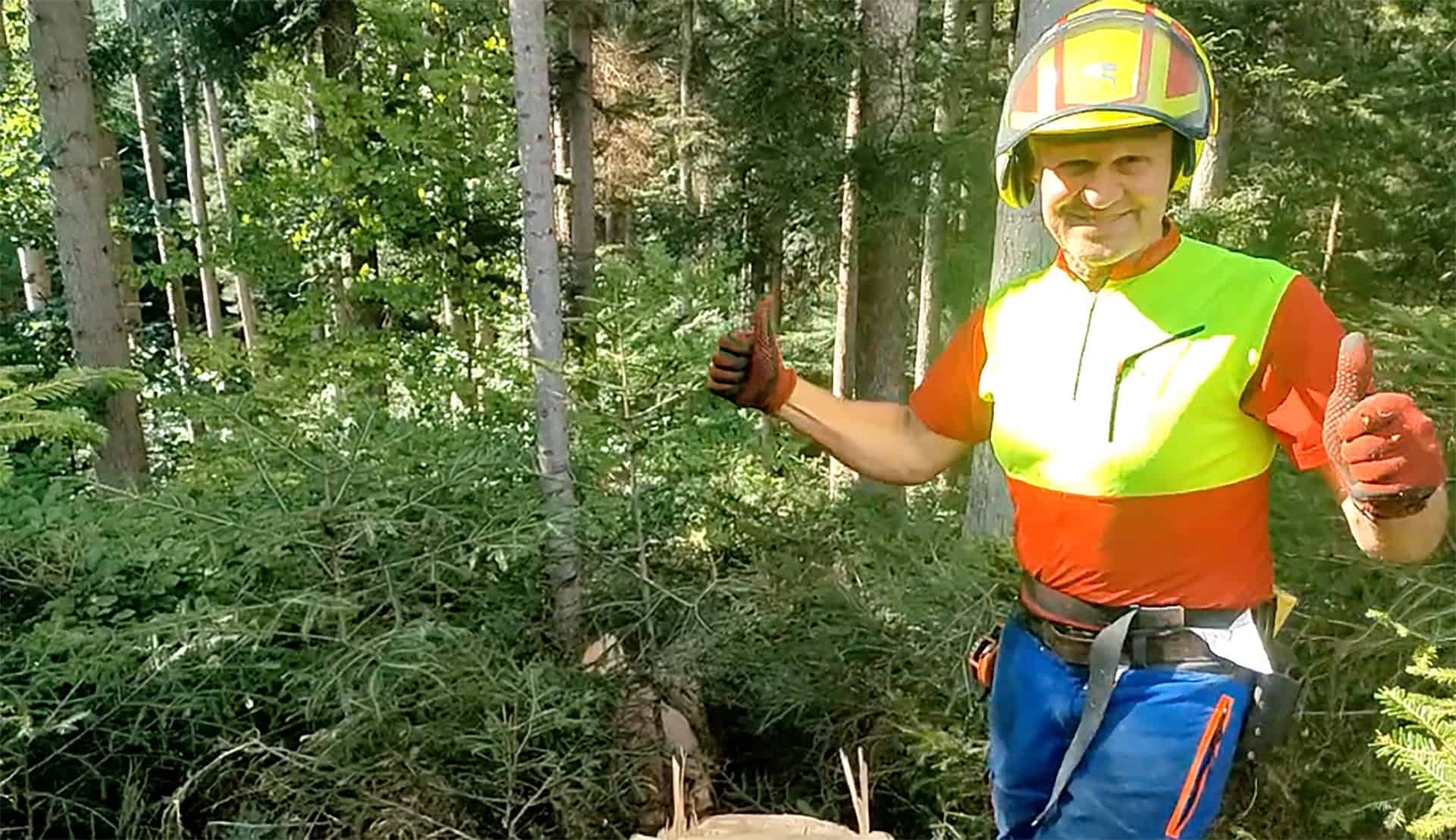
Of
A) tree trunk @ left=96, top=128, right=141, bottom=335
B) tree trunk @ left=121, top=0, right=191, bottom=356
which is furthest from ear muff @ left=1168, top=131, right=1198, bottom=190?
tree trunk @ left=121, top=0, right=191, bottom=356

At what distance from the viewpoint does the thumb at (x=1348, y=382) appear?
1431 mm

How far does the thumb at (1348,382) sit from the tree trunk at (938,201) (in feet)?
17.0

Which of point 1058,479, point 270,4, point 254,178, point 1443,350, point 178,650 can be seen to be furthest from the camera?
point 270,4

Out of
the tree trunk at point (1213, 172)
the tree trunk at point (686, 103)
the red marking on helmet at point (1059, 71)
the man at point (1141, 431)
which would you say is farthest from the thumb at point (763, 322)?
the tree trunk at point (1213, 172)

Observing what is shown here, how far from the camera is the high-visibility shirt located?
5.49ft

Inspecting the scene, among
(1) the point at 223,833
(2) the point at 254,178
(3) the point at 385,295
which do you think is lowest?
(1) the point at 223,833

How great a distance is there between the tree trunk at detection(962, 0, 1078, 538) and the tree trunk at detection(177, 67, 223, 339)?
528cm

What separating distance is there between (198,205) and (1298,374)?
14150 millimetres

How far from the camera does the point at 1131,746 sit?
1799 mm

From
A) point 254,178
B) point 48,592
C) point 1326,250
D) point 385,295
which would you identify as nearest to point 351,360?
point 385,295

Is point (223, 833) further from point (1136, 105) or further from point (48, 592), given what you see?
point (1136, 105)

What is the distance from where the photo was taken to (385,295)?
6758mm

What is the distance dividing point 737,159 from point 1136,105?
573 cm

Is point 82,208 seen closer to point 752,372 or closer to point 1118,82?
point 752,372
